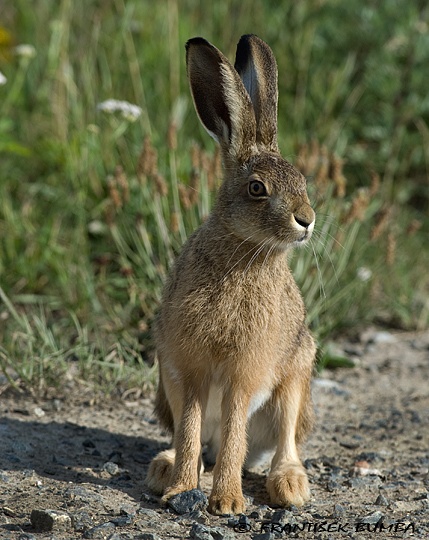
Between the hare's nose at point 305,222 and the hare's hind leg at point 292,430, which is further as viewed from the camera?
the hare's hind leg at point 292,430

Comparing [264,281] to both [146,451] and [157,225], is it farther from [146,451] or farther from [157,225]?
[157,225]

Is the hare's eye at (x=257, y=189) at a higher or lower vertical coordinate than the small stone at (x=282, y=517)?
higher

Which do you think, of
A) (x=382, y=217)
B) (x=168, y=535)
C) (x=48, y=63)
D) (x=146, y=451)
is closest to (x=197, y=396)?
(x=168, y=535)

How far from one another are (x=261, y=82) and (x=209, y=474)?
190cm

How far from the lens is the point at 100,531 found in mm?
3668

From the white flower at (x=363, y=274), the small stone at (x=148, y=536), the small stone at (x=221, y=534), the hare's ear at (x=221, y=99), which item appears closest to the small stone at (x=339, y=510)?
the small stone at (x=221, y=534)

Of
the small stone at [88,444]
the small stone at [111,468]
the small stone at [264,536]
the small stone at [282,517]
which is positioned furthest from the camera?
the small stone at [88,444]

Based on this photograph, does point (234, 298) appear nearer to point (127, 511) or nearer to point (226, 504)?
point (226, 504)

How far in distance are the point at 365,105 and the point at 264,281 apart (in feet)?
15.0

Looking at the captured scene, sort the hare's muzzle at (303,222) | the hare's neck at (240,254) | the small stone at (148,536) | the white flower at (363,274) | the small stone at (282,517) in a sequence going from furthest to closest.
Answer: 1. the white flower at (363,274)
2. the hare's neck at (240,254)
3. the small stone at (282,517)
4. the hare's muzzle at (303,222)
5. the small stone at (148,536)

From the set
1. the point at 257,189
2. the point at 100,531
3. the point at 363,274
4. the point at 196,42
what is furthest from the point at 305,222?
the point at 363,274

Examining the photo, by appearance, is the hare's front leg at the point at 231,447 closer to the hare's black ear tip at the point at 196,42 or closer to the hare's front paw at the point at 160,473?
the hare's front paw at the point at 160,473

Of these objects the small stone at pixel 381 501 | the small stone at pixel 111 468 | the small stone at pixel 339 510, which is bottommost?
the small stone at pixel 111 468

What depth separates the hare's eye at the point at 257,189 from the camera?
3986 mm
